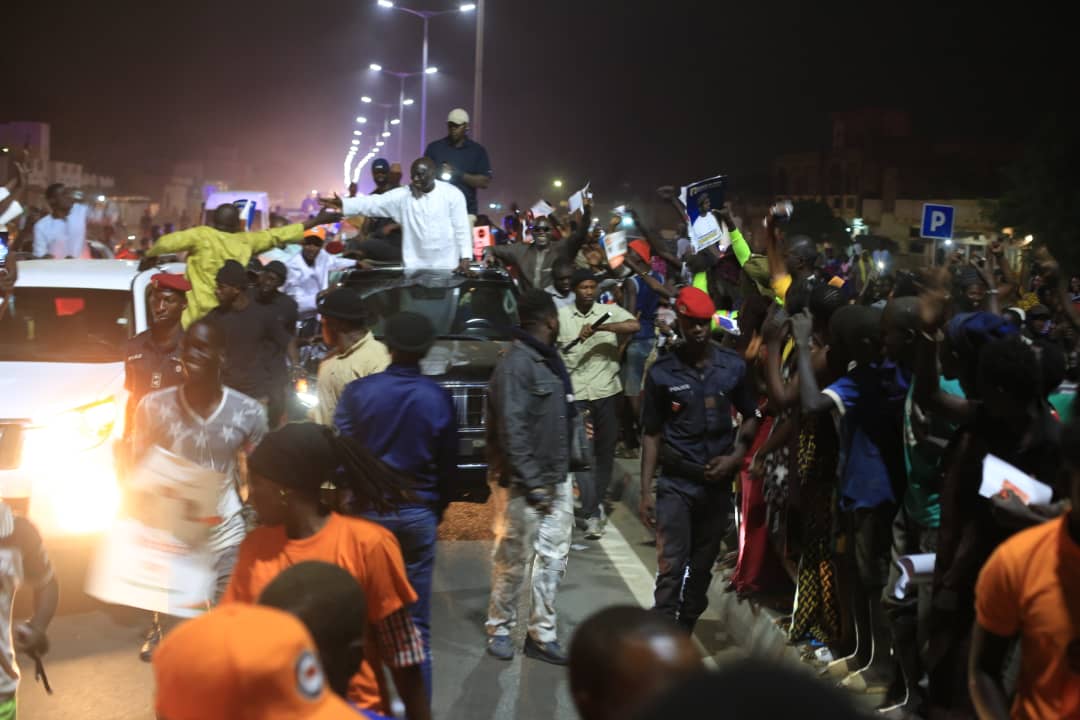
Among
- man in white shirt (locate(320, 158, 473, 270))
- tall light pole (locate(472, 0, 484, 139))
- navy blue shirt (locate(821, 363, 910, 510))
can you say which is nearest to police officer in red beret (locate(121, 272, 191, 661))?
navy blue shirt (locate(821, 363, 910, 510))

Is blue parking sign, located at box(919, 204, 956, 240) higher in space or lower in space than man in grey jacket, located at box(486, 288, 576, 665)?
higher

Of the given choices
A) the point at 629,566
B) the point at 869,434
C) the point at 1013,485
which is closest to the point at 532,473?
the point at 869,434

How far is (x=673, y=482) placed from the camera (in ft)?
21.2

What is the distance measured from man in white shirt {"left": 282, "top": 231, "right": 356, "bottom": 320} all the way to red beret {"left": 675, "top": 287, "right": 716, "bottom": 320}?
8.62m

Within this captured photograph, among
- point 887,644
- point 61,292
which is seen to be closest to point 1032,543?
point 887,644

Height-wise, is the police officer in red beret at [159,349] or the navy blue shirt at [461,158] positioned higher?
the navy blue shirt at [461,158]

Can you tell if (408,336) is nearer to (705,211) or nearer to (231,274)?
(231,274)

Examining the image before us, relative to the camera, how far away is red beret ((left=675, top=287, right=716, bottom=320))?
20.9 feet

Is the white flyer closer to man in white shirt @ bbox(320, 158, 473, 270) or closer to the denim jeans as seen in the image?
the denim jeans

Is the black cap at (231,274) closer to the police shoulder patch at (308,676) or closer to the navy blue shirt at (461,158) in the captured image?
the navy blue shirt at (461,158)

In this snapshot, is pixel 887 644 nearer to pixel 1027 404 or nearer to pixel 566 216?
pixel 1027 404

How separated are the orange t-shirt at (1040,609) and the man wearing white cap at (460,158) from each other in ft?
34.8

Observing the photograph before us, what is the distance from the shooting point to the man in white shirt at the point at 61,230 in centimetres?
1363

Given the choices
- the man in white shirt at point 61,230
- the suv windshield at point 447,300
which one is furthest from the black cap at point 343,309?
the man in white shirt at point 61,230
